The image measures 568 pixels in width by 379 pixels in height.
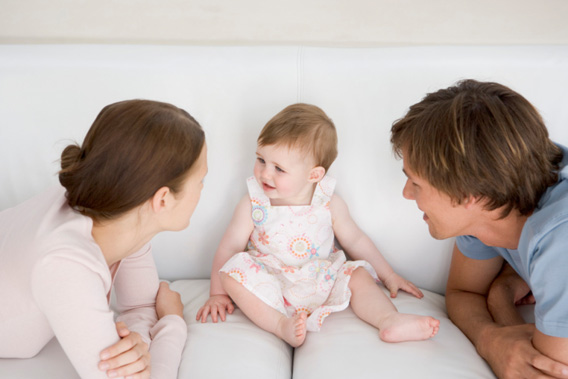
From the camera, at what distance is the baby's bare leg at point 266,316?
4.49 feet

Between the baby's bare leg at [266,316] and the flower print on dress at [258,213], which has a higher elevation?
the flower print on dress at [258,213]

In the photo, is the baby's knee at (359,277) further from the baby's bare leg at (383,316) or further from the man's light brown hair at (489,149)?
the man's light brown hair at (489,149)

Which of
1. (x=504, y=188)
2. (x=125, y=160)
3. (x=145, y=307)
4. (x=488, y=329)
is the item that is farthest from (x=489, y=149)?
(x=145, y=307)

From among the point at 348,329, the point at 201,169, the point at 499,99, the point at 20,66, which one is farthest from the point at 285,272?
the point at 20,66

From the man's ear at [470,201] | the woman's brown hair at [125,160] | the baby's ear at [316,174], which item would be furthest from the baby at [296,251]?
the woman's brown hair at [125,160]

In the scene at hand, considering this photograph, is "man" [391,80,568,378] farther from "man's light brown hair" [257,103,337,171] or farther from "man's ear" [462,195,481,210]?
"man's light brown hair" [257,103,337,171]

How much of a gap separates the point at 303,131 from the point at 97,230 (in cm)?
65

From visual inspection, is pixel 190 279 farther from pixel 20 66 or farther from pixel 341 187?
pixel 20 66

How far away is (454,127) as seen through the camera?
1.09m

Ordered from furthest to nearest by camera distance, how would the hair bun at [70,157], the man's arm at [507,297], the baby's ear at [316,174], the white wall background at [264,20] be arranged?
1. the white wall background at [264,20]
2. the baby's ear at [316,174]
3. the man's arm at [507,297]
4. the hair bun at [70,157]

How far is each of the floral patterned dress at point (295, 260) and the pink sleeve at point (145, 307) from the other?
0.72ft

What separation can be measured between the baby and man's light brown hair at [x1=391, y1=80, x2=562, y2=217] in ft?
1.40

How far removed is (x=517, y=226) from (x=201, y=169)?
746mm

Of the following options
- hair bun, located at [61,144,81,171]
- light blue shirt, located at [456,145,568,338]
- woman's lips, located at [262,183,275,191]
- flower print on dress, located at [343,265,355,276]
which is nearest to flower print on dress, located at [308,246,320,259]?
flower print on dress, located at [343,265,355,276]
